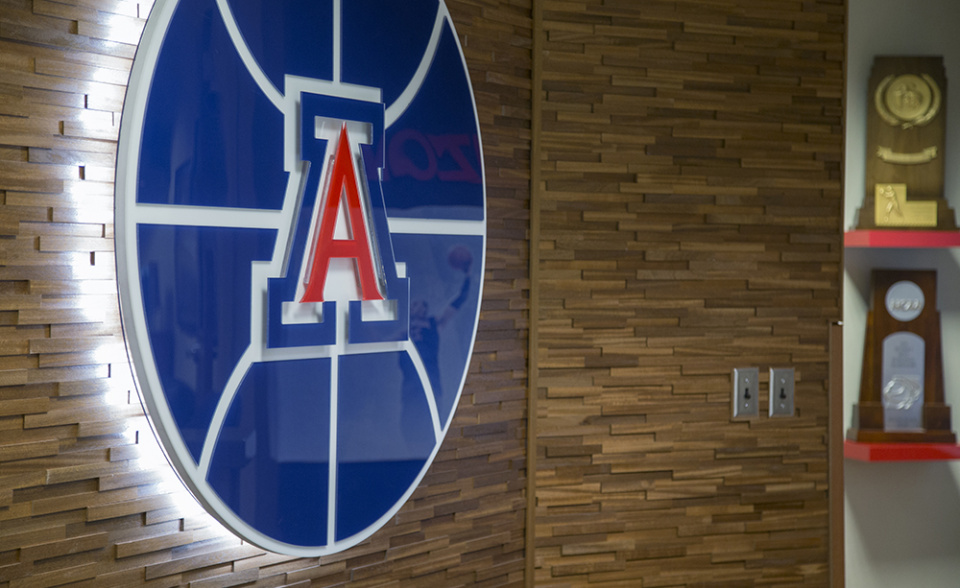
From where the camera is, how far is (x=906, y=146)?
2568mm

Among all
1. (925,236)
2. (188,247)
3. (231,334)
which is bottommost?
(231,334)

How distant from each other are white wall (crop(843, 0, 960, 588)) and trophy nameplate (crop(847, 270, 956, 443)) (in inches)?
3.5

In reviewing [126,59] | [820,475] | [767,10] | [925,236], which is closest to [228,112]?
[126,59]

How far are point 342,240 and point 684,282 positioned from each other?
961 millimetres

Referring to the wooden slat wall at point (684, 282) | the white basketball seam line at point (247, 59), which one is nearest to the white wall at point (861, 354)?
the wooden slat wall at point (684, 282)

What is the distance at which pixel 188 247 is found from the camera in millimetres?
1425

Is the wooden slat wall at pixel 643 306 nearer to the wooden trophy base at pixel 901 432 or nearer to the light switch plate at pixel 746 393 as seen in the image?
the light switch plate at pixel 746 393

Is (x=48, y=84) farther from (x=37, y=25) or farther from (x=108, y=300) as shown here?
(x=108, y=300)

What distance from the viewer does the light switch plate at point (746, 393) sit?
7.04ft

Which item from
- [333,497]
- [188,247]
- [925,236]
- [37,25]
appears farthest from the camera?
[925,236]

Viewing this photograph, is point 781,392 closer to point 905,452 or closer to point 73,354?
point 905,452

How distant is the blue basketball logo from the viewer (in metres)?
1.40

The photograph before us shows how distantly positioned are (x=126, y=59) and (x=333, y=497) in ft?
3.01

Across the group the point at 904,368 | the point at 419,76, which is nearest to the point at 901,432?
the point at 904,368
